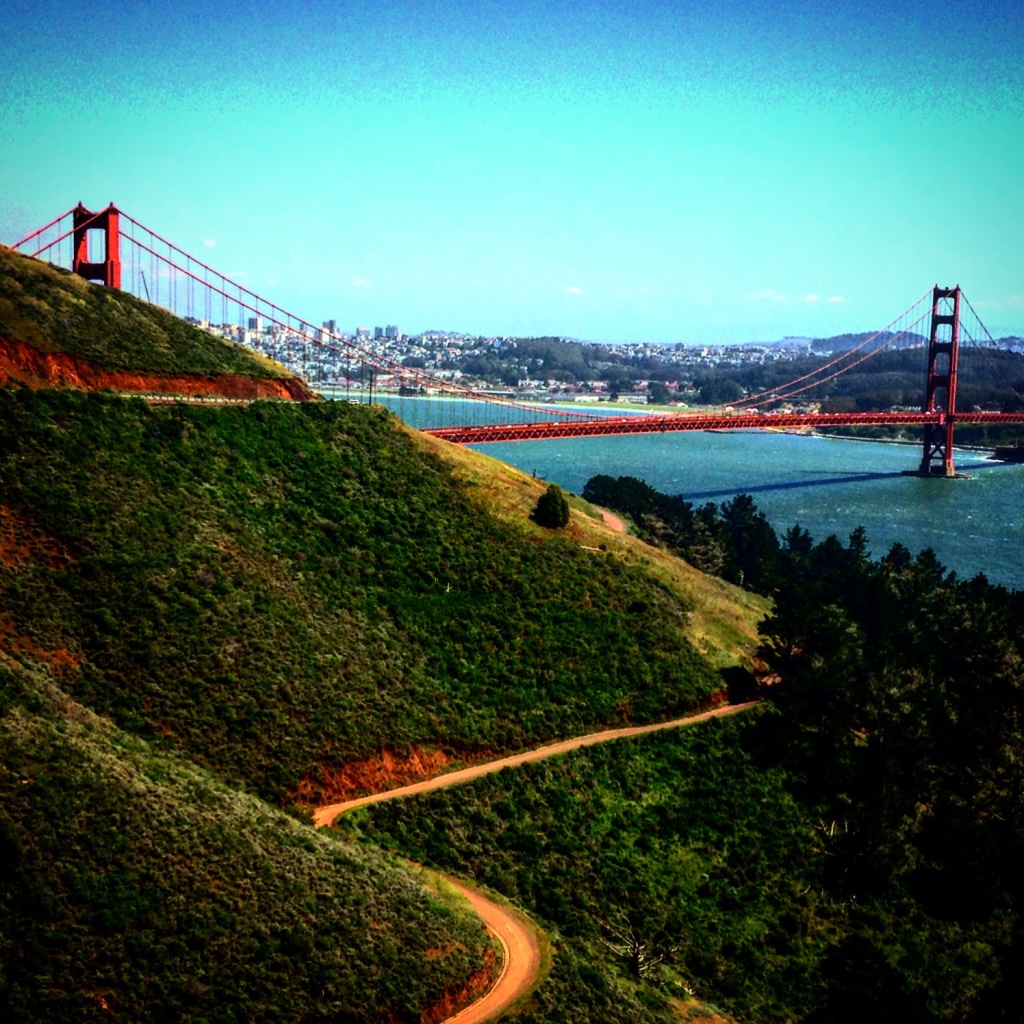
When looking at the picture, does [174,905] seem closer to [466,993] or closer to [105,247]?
[466,993]

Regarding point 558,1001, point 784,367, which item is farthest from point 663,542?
point 784,367

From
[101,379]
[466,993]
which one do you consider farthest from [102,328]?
[466,993]

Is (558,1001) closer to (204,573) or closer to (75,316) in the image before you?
(204,573)

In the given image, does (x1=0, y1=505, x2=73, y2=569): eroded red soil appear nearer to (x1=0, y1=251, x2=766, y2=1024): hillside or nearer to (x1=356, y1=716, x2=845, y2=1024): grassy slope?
(x1=0, y1=251, x2=766, y2=1024): hillside

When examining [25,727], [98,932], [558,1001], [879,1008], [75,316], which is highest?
[75,316]

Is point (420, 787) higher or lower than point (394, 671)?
lower

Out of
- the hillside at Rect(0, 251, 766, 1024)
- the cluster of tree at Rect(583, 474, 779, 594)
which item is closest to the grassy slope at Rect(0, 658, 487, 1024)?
the hillside at Rect(0, 251, 766, 1024)
